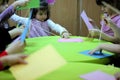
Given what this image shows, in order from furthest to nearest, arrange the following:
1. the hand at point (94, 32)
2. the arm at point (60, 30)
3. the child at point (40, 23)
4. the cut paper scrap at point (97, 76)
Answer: the child at point (40, 23) < the arm at point (60, 30) < the hand at point (94, 32) < the cut paper scrap at point (97, 76)

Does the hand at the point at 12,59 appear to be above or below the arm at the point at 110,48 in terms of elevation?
above

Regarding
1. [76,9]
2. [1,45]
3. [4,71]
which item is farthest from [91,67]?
[76,9]

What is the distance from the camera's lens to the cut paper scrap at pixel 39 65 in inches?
28.0

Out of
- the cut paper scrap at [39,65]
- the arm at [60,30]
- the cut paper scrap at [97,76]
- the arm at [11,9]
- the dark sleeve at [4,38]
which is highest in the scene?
the arm at [11,9]

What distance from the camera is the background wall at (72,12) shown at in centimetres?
328

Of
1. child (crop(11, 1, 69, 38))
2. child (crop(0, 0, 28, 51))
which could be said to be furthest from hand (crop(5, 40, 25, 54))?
child (crop(11, 1, 69, 38))

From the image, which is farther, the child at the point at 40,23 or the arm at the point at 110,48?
the child at the point at 40,23

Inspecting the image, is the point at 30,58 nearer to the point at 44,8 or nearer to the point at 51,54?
the point at 51,54

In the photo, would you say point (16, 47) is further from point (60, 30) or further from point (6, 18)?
point (60, 30)

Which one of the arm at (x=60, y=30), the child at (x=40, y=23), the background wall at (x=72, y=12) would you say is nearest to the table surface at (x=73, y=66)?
the arm at (x=60, y=30)

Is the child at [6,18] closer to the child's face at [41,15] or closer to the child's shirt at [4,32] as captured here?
the child's shirt at [4,32]

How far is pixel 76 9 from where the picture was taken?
3.30m

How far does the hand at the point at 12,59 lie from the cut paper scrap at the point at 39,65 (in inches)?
0.6

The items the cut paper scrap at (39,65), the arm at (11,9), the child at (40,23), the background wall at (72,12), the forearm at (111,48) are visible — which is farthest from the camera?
the background wall at (72,12)
